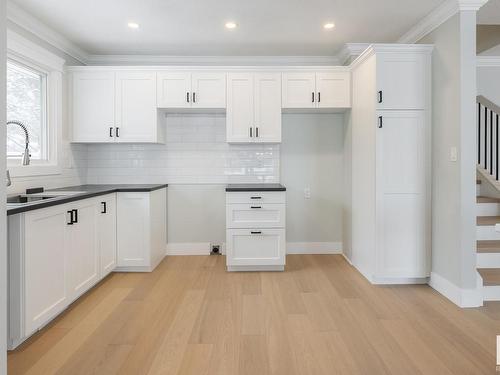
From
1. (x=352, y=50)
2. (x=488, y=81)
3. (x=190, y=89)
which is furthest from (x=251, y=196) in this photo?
(x=488, y=81)

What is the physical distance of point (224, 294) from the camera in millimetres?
3146

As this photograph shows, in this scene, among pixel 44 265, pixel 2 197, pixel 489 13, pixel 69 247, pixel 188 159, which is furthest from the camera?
pixel 188 159

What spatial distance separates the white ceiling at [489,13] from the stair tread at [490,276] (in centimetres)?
233

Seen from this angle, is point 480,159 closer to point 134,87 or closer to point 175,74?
point 175,74

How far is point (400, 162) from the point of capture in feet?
10.8

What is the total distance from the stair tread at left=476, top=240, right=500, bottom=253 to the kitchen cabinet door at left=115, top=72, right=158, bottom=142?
3.58 meters

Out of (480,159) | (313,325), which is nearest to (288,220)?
(313,325)

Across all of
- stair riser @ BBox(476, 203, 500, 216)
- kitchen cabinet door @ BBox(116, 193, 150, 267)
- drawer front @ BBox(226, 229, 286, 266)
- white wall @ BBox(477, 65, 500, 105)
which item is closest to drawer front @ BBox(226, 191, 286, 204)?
drawer front @ BBox(226, 229, 286, 266)

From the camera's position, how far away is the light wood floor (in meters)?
2.00

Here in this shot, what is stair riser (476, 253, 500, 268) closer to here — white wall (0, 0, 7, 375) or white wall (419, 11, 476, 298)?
white wall (419, 11, 476, 298)

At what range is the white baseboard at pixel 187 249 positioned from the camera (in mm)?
4500

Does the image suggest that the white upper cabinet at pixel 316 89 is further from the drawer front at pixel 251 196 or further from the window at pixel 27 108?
the window at pixel 27 108

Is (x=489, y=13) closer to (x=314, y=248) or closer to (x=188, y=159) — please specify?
(x=314, y=248)

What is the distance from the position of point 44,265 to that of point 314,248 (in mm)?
3127
